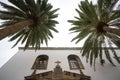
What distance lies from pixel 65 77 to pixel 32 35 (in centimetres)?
475

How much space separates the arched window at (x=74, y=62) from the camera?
15.8 metres

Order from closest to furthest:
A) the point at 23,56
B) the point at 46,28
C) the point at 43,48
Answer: the point at 46,28
the point at 23,56
the point at 43,48

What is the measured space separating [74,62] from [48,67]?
3.03 metres

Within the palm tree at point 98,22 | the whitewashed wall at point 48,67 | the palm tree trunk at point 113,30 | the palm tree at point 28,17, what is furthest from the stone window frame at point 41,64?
the palm tree trunk at point 113,30

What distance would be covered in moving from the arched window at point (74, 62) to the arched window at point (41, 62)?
253 centimetres

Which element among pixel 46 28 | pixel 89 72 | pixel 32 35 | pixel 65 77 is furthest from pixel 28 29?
pixel 89 72

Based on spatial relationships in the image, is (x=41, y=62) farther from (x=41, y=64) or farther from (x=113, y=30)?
(x=113, y=30)

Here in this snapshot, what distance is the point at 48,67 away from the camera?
607 inches

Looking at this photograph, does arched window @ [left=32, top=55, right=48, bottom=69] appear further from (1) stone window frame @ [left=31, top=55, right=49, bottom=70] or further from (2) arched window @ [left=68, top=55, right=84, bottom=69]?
(2) arched window @ [left=68, top=55, right=84, bottom=69]

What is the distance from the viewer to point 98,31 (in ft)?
43.5

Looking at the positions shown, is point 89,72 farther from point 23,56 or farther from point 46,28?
point 23,56

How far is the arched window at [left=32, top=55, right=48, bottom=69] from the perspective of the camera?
51.4 feet

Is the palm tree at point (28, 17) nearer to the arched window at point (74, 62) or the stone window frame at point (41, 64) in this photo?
the stone window frame at point (41, 64)

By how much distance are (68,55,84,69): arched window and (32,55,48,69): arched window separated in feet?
8.29
